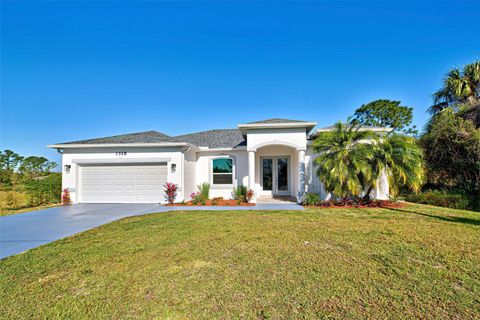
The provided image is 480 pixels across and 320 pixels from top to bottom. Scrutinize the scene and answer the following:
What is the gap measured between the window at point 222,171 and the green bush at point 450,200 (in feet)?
38.4

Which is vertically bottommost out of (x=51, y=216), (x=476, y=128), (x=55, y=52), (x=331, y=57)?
(x=51, y=216)

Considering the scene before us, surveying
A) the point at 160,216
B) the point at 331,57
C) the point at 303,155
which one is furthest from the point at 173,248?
the point at 331,57

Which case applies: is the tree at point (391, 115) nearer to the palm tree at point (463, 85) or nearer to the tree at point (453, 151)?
the palm tree at point (463, 85)

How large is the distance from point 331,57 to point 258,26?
566cm

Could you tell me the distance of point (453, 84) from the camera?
48.0 ft

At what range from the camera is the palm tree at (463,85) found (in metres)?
14.2

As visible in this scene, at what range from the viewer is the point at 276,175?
46.5 ft

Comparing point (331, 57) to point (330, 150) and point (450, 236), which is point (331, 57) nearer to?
point (330, 150)

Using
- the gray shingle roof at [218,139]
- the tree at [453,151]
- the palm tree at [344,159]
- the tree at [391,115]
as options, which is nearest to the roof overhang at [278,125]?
the palm tree at [344,159]

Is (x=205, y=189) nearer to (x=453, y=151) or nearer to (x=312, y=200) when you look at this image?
(x=312, y=200)

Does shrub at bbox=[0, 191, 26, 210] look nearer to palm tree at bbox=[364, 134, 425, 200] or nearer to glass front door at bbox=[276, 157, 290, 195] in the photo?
glass front door at bbox=[276, 157, 290, 195]

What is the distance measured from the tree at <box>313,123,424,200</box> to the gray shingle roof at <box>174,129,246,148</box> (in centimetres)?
591

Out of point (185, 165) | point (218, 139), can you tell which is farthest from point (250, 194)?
point (218, 139)

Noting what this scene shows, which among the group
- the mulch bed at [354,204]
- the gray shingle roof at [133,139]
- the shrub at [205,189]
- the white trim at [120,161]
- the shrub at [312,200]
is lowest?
the mulch bed at [354,204]
